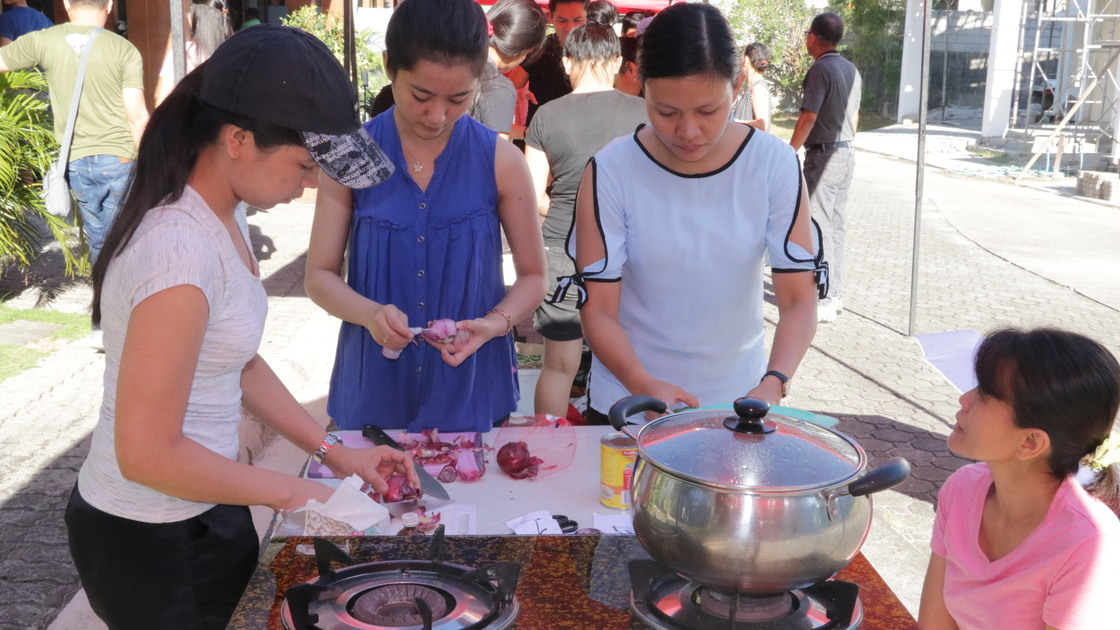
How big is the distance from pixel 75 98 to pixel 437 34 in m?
4.31

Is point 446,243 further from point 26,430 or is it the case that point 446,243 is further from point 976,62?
point 976,62

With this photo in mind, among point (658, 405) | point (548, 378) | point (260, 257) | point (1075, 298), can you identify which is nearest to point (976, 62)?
point (1075, 298)

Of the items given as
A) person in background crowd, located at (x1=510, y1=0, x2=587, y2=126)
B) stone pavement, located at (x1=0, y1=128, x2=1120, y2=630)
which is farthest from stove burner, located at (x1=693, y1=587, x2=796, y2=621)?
person in background crowd, located at (x1=510, y1=0, x2=587, y2=126)

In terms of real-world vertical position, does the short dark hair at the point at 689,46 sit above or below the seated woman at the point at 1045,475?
above

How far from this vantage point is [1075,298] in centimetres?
808

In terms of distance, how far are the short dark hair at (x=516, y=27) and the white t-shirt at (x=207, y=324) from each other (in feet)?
10.0

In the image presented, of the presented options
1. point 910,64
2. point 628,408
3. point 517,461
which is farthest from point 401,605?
point 910,64

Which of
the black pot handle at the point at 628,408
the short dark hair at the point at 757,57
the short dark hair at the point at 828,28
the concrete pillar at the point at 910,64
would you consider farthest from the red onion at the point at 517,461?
the concrete pillar at the point at 910,64

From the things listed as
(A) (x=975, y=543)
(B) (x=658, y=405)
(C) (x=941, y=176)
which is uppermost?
(B) (x=658, y=405)

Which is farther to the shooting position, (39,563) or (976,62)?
(976,62)

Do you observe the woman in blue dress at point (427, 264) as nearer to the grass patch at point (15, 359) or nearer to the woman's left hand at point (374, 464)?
the woman's left hand at point (374, 464)

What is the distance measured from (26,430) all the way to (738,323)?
3.75 meters

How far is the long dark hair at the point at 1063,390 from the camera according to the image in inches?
66.7

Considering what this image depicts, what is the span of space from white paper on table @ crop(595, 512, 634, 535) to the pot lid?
381mm
